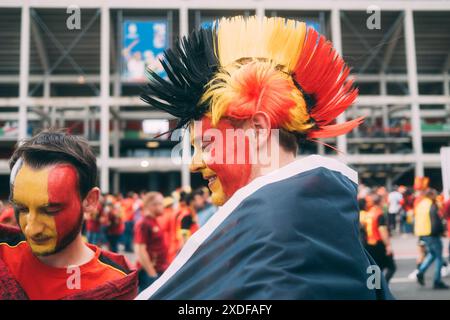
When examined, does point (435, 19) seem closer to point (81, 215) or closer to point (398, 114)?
point (398, 114)

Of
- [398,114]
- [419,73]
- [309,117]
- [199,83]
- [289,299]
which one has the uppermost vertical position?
[419,73]

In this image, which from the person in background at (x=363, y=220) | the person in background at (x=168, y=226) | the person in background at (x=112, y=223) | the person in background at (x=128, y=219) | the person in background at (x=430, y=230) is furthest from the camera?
the person in background at (x=128, y=219)

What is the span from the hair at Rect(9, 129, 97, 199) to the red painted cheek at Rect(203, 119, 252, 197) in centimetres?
50

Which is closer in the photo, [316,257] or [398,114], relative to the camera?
[316,257]

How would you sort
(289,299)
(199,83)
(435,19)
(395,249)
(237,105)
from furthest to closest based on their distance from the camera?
(435,19) → (395,249) → (199,83) → (237,105) → (289,299)

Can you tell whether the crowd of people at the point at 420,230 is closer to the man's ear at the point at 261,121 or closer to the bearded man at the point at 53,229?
the bearded man at the point at 53,229

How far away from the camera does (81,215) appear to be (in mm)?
1590

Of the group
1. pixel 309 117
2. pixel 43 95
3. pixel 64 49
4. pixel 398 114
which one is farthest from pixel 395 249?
pixel 43 95

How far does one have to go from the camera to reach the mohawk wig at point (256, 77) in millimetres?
1312

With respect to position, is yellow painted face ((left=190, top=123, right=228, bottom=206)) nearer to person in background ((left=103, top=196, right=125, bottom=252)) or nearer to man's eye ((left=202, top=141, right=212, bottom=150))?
man's eye ((left=202, top=141, right=212, bottom=150))

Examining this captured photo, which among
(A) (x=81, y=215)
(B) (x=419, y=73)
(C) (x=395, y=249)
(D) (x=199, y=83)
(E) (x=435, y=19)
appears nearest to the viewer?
(D) (x=199, y=83)

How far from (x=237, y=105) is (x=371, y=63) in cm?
2328

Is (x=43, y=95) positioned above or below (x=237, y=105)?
above

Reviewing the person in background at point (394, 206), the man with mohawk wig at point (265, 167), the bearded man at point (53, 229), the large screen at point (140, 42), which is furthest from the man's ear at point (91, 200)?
the large screen at point (140, 42)
